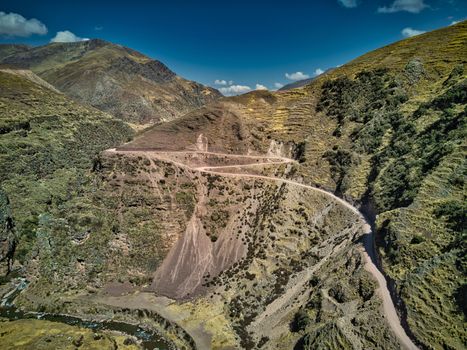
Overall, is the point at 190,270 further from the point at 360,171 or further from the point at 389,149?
the point at 389,149

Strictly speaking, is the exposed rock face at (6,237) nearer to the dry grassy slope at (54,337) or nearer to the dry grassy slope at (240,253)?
the dry grassy slope at (54,337)

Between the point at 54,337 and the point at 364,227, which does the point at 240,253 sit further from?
the point at 54,337

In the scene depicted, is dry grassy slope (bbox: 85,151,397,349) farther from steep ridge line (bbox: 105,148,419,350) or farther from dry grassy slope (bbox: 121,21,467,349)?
dry grassy slope (bbox: 121,21,467,349)

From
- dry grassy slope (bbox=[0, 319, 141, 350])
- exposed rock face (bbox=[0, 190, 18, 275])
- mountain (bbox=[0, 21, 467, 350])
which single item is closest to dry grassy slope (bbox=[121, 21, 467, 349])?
mountain (bbox=[0, 21, 467, 350])

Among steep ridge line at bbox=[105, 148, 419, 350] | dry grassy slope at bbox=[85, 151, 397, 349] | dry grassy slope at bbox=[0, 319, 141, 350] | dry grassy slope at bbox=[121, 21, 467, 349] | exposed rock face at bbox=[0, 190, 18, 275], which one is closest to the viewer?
steep ridge line at bbox=[105, 148, 419, 350]

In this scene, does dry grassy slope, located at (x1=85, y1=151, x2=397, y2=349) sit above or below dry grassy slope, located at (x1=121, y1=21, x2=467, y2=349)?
below

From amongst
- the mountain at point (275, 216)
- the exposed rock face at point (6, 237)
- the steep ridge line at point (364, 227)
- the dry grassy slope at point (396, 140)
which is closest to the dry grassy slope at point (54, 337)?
the mountain at point (275, 216)

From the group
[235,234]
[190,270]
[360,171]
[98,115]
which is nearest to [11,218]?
[190,270]

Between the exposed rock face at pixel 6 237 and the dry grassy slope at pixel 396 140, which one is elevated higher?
the dry grassy slope at pixel 396 140
